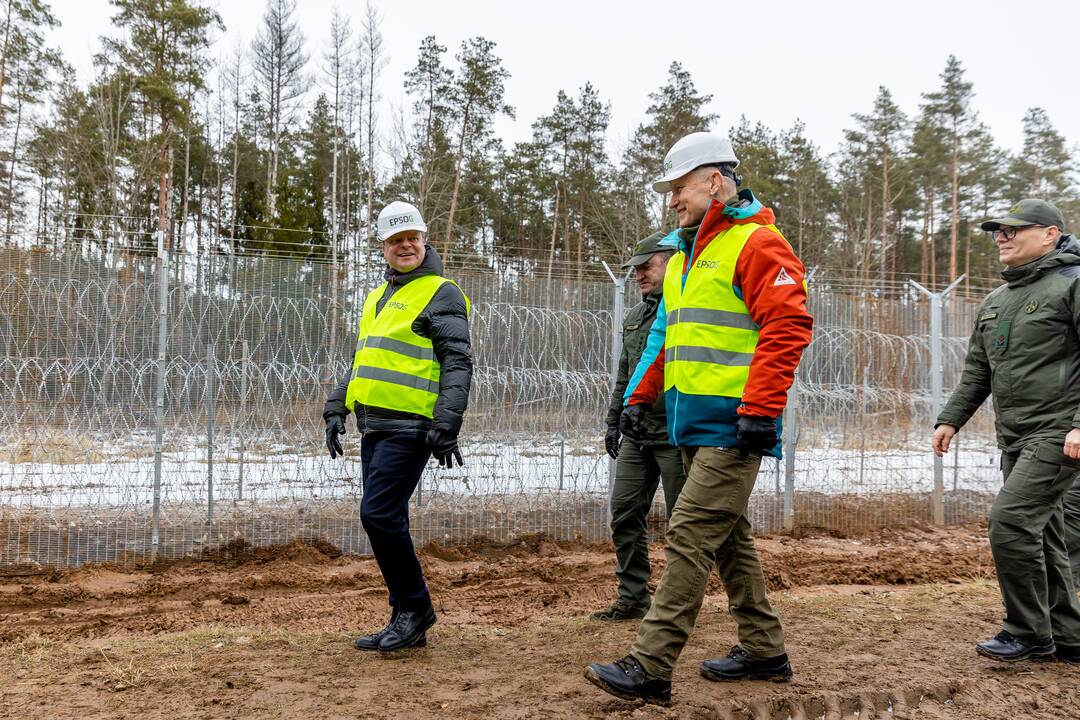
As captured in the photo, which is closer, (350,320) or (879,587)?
(879,587)

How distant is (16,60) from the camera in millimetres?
19078

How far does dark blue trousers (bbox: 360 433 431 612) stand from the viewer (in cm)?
342

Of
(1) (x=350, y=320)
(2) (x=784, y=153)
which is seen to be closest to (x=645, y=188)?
(2) (x=784, y=153)

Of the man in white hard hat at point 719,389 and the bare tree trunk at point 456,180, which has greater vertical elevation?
the bare tree trunk at point 456,180

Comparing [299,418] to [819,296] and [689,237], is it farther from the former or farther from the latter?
[819,296]

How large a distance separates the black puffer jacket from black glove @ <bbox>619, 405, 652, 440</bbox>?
826 millimetres

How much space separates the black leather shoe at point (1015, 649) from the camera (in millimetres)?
3430

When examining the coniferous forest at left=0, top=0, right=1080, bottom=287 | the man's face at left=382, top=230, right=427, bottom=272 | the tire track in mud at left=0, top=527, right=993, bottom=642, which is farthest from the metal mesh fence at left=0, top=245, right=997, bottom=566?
the coniferous forest at left=0, top=0, right=1080, bottom=287

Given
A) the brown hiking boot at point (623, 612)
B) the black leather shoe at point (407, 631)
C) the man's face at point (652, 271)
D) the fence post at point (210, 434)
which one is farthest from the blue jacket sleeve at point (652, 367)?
the fence post at point (210, 434)

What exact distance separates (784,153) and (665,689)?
96.8 ft

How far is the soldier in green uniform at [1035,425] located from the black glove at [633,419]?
1682mm

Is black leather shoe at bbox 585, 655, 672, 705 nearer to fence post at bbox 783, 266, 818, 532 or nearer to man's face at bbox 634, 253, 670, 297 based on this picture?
man's face at bbox 634, 253, 670, 297

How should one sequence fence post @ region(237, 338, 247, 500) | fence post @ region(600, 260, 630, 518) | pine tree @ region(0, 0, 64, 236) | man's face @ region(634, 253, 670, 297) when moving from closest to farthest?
man's face @ region(634, 253, 670, 297) → fence post @ region(237, 338, 247, 500) → fence post @ region(600, 260, 630, 518) → pine tree @ region(0, 0, 64, 236)

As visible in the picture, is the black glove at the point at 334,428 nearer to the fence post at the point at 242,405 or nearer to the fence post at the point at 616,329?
the fence post at the point at 242,405
